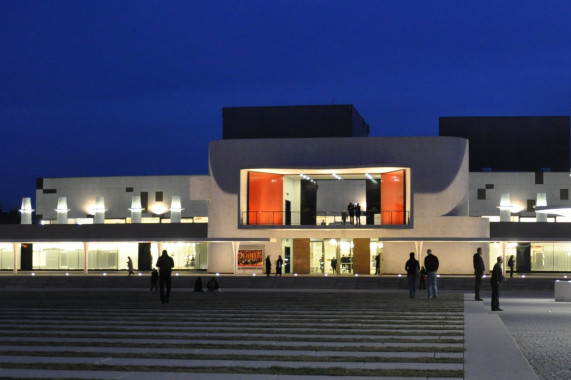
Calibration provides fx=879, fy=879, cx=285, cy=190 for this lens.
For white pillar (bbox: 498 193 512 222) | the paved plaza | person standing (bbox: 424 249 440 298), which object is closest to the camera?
the paved plaza

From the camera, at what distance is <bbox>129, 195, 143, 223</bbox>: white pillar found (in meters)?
56.8

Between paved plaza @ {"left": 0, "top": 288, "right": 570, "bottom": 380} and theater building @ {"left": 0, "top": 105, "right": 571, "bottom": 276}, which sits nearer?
paved plaza @ {"left": 0, "top": 288, "right": 570, "bottom": 380}

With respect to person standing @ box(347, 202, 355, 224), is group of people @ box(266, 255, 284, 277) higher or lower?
lower

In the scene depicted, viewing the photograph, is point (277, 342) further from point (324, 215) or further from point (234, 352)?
point (324, 215)

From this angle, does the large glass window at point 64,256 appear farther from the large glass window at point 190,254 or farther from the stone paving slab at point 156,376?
the stone paving slab at point 156,376

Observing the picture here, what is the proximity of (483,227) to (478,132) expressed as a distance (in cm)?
2054

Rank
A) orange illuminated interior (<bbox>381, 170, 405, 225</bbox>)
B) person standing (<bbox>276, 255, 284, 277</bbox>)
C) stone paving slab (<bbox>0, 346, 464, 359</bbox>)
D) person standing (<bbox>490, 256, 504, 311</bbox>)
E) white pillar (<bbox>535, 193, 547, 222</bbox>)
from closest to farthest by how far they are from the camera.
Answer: stone paving slab (<bbox>0, 346, 464, 359</bbox>)
person standing (<bbox>490, 256, 504, 311</bbox>)
person standing (<bbox>276, 255, 284, 277</bbox>)
orange illuminated interior (<bbox>381, 170, 405, 225</bbox>)
white pillar (<bbox>535, 193, 547, 222</bbox>)

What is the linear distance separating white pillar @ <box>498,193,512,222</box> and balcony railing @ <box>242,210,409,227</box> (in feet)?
29.0

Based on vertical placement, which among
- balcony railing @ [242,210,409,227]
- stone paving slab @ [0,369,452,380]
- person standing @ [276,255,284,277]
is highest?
balcony railing @ [242,210,409,227]

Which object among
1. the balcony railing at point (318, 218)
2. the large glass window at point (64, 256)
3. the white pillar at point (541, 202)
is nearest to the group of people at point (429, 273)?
the balcony railing at point (318, 218)

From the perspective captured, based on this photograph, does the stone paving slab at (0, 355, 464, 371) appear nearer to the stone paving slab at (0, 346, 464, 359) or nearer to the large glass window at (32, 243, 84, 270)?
the stone paving slab at (0, 346, 464, 359)

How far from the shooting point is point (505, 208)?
54.2 m

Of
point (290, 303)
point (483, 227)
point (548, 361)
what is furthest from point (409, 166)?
point (548, 361)

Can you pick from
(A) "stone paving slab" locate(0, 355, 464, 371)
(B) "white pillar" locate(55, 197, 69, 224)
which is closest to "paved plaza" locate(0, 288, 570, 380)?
(A) "stone paving slab" locate(0, 355, 464, 371)
